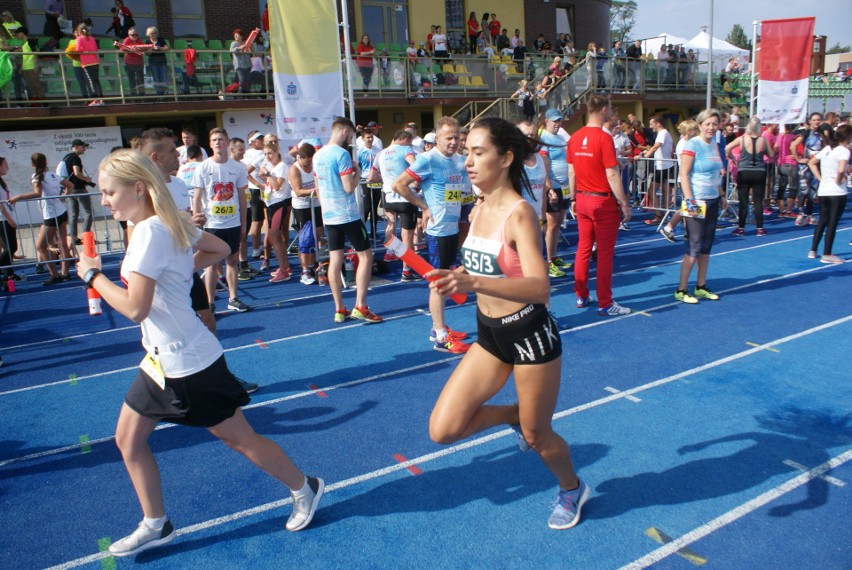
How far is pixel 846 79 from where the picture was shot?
34969 mm

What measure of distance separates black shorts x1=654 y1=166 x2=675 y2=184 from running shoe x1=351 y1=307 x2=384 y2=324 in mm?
7897

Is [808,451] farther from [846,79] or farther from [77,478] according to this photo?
[846,79]

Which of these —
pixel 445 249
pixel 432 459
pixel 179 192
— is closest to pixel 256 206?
pixel 179 192

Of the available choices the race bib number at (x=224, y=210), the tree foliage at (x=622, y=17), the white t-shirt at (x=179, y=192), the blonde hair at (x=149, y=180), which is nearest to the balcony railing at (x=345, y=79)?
the race bib number at (x=224, y=210)

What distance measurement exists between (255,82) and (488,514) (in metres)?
16.5

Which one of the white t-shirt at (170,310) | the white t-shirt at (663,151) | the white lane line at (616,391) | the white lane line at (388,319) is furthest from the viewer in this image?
the white t-shirt at (663,151)

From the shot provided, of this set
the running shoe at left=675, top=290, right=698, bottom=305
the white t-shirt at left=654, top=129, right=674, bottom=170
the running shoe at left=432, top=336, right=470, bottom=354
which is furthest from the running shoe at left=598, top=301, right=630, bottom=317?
the white t-shirt at left=654, top=129, right=674, bottom=170

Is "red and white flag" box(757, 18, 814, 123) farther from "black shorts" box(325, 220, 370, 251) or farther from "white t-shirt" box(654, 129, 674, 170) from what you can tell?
"black shorts" box(325, 220, 370, 251)

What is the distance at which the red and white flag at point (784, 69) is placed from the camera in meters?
11.6

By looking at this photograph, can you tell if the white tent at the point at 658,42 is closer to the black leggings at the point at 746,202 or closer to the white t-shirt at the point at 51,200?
the black leggings at the point at 746,202

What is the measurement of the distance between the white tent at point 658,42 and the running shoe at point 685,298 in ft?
80.6

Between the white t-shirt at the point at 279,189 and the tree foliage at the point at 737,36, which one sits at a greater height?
the tree foliage at the point at 737,36

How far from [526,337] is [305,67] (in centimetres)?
664

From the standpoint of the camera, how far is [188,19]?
2109cm
